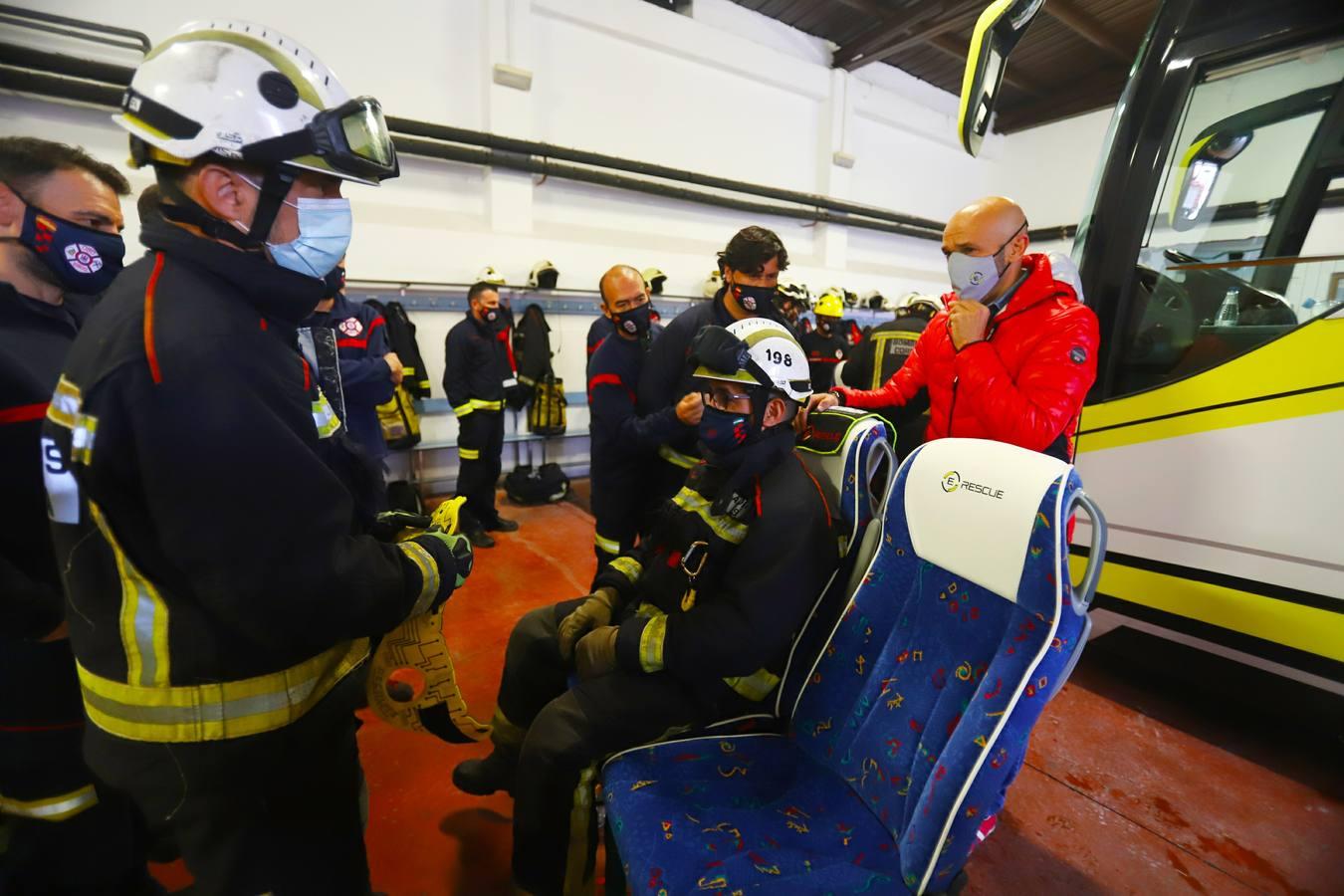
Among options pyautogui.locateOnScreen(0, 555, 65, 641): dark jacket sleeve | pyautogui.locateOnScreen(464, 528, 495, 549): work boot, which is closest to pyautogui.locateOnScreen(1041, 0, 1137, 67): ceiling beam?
pyautogui.locateOnScreen(464, 528, 495, 549): work boot

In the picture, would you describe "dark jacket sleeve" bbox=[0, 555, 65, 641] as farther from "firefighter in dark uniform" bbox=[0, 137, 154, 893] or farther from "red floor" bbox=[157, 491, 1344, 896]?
"red floor" bbox=[157, 491, 1344, 896]

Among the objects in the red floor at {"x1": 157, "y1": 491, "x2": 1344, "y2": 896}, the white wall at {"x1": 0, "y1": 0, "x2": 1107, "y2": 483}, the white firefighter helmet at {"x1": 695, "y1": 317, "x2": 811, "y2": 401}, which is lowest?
the red floor at {"x1": 157, "y1": 491, "x2": 1344, "y2": 896}

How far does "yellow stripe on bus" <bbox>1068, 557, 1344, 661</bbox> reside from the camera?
208 centimetres

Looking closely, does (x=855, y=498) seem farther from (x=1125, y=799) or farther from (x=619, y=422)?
(x=1125, y=799)

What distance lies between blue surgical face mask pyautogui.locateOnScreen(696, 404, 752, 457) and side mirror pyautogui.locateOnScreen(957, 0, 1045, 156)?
149 cm

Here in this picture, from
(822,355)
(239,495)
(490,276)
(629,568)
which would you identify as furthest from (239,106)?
(822,355)

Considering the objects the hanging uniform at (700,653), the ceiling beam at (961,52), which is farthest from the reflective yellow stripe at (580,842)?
the ceiling beam at (961,52)

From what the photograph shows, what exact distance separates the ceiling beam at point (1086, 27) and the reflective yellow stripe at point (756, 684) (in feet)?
27.4

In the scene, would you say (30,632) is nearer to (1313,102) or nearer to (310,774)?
(310,774)

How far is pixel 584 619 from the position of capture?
181cm

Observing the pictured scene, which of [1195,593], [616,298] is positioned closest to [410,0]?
[616,298]

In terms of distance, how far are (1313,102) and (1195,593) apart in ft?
6.90

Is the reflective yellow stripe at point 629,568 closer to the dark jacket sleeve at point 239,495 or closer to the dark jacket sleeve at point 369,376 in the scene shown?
the dark jacket sleeve at point 239,495

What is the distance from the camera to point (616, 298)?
2814 mm
